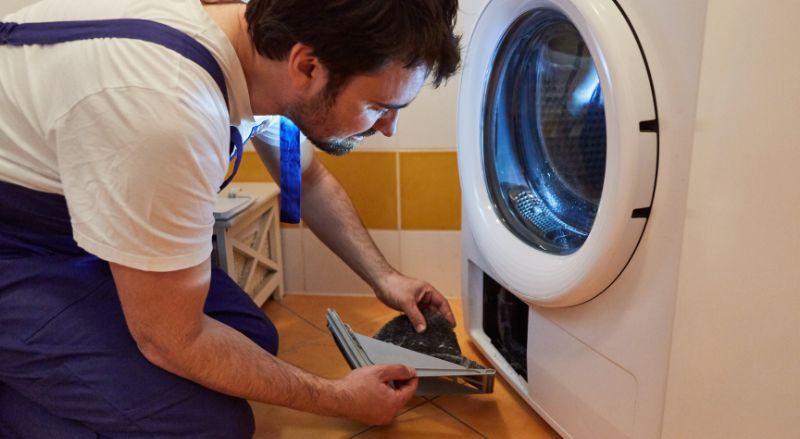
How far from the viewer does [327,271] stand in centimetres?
162

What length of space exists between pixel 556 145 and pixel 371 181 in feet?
1.96

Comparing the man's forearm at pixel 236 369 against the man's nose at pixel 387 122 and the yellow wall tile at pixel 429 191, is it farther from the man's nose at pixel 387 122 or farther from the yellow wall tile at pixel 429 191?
the yellow wall tile at pixel 429 191

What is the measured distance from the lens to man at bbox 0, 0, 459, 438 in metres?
0.67

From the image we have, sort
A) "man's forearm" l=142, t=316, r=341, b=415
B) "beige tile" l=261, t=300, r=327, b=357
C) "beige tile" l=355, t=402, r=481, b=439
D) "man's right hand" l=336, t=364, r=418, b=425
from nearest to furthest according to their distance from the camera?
1. "man's forearm" l=142, t=316, r=341, b=415
2. "man's right hand" l=336, t=364, r=418, b=425
3. "beige tile" l=355, t=402, r=481, b=439
4. "beige tile" l=261, t=300, r=327, b=357

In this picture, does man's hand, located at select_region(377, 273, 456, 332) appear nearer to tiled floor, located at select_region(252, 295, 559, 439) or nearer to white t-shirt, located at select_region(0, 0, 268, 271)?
tiled floor, located at select_region(252, 295, 559, 439)

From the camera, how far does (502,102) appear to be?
1.10 meters

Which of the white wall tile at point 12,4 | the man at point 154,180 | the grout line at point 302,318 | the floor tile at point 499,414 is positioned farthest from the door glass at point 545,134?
the white wall tile at point 12,4

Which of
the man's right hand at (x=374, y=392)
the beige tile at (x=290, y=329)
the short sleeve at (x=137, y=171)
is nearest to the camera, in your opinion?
the short sleeve at (x=137, y=171)

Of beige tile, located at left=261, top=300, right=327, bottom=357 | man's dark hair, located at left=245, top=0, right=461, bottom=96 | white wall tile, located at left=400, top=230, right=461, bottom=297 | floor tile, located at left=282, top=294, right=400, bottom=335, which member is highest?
man's dark hair, located at left=245, top=0, right=461, bottom=96

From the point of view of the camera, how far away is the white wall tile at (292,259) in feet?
5.25

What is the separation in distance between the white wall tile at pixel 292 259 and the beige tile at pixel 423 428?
61 centimetres

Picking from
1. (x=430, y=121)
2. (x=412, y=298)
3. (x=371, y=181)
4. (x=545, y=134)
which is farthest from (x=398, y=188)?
(x=545, y=134)

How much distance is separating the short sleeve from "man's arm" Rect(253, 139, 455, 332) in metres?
0.50

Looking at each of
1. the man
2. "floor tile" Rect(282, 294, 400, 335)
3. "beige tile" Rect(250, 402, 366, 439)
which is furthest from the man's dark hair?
"floor tile" Rect(282, 294, 400, 335)
